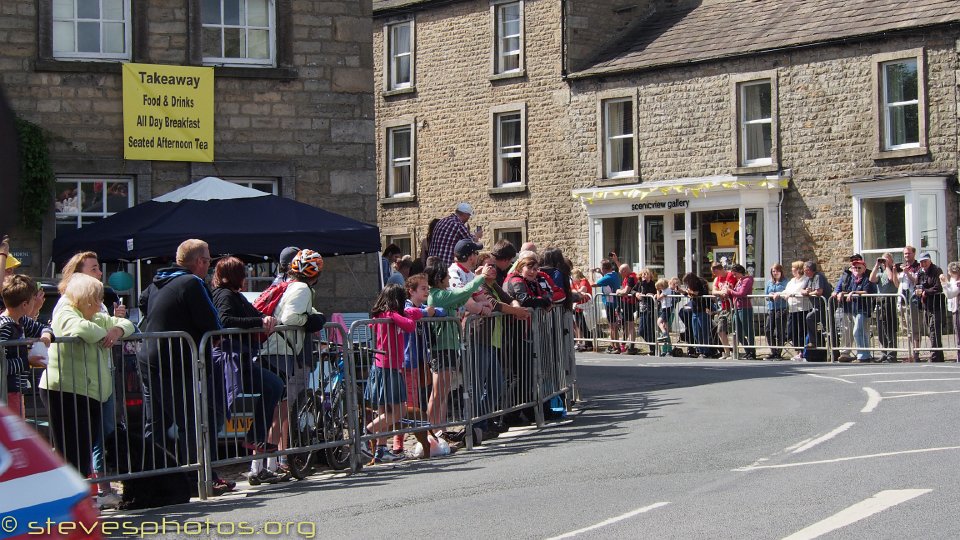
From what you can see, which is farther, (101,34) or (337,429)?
(101,34)

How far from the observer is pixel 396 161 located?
4128 cm

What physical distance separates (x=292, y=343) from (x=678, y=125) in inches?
976

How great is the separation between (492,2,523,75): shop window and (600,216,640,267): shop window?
540cm

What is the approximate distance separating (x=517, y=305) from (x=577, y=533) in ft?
19.8

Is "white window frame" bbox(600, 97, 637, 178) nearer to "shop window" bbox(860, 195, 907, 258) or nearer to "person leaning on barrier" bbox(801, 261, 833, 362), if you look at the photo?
"shop window" bbox(860, 195, 907, 258)

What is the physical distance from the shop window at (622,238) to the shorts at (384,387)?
24.8 meters

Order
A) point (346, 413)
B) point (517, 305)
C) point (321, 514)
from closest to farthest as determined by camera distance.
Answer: point (321, 514) < point (346, 413) < point (517, 305)

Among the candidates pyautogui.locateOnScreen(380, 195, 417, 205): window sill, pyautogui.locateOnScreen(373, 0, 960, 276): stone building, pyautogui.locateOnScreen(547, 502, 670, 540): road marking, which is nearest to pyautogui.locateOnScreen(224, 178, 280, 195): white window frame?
pyautogui.locateOnScreen(547, 502, 670, 540): road marking

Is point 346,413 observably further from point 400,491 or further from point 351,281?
point 351,281

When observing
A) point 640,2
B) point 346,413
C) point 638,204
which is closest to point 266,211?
point 346,413

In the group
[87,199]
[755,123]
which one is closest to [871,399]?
[87,199]

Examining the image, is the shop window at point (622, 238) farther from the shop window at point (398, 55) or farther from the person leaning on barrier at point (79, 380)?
the person leaning on barrier at point (79, 380)

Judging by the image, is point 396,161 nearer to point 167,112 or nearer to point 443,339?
point 167,112

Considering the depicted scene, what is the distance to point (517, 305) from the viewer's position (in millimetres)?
13578
